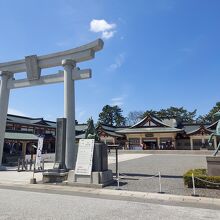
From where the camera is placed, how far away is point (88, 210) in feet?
22.4

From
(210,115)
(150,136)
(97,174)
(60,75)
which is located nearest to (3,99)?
(60,75)

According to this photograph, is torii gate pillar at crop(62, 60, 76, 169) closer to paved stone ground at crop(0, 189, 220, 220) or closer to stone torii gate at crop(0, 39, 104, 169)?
stone torii gate at crop(0, 39, 104, 169)

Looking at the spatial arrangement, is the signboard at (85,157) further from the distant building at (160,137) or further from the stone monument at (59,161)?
the distant building at (160,137)

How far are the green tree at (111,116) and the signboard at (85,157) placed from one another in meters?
74.5

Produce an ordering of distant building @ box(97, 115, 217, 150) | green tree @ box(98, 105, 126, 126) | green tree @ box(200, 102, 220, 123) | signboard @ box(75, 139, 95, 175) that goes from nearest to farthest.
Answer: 1. signboard @ box(75, 139, 95, 175)
2. distant building @ box(97, 115, 217, 150)
3. green tree @ box(200, 102, 220, 123)
4. green tree @ box(98, 105, 126, 126)

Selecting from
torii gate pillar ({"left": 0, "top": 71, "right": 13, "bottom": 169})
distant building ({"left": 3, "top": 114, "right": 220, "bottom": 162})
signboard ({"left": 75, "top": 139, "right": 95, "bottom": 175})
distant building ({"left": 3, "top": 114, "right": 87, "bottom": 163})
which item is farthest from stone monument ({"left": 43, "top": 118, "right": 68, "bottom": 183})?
distant building ({"left": 3, "top": 114, "right": 220, "bottom": 162})

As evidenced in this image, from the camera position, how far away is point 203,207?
23.8ft

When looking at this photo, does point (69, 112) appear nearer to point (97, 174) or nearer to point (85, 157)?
point (85, 157)

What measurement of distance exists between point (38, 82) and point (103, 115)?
70.2 metres

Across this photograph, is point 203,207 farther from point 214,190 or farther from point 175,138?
point 175,138

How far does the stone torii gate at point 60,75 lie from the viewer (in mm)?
14438

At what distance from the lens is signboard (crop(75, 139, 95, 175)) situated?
11.1 m

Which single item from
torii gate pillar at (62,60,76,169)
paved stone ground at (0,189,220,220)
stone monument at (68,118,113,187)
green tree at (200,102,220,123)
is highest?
green tree at (200,102,220,123)

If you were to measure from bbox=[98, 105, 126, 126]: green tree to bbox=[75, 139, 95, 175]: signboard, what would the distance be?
2933 inches
